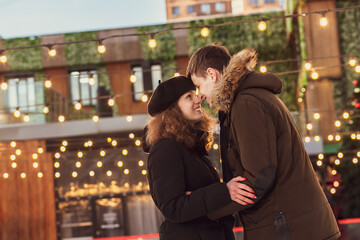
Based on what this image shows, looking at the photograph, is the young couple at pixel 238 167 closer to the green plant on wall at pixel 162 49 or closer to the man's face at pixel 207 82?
the man's face at pixel 207 82

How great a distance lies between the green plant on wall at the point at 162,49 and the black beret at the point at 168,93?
520 inches

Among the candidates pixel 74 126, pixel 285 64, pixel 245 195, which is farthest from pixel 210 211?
pixel 285 64

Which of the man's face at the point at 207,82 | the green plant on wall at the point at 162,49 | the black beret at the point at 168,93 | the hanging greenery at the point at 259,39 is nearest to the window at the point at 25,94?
the green plant on wall at the point at 162,49

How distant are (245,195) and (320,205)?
34 cm

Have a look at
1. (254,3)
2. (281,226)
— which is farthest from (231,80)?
(254,3)

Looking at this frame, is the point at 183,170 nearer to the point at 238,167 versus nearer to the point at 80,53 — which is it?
the point at 238,167

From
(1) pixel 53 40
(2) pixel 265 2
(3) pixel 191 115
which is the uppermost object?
(2) pixel 265 2

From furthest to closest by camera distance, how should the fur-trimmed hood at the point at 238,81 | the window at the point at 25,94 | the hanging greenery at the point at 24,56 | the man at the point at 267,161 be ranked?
the hanging greenery at the point at 24,56, the window at the point at 25,94, the fur-trimmed hood at the point at 238,81, the man at the point at 267,161

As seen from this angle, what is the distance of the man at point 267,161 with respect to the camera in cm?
223

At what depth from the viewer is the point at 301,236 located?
2.26 m

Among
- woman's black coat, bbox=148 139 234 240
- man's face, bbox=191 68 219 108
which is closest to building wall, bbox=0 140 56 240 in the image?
woman's black coat, bbox=148 139 234 240

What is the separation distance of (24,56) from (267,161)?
49.4 ft

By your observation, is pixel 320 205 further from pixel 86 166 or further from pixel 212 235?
pixel 86 166

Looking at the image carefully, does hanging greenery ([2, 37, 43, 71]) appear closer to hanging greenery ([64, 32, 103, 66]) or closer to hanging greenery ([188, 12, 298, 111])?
hanging greenery ([64, 32, 103, 66])
